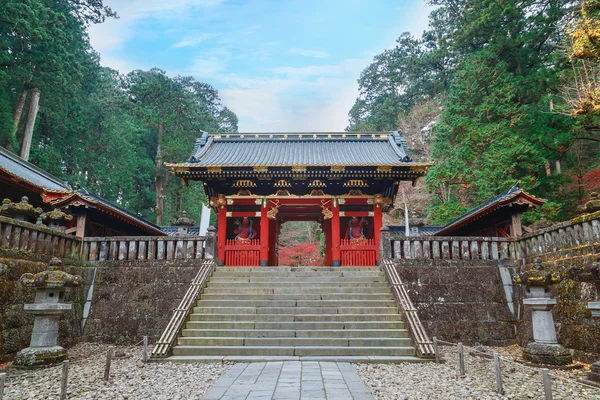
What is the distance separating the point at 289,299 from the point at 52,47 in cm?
1877

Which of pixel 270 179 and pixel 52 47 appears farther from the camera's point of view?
pixel 52 47

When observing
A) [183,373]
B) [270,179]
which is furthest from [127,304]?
[270,179]

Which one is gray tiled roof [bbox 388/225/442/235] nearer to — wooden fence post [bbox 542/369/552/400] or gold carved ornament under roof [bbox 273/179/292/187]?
gold carved ornament under roof [bbox 273/179/292/187]

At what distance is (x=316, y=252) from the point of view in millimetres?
28125

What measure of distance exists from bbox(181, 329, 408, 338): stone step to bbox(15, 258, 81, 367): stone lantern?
7.58ft

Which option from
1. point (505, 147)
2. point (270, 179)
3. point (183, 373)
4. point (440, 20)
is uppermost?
point (440, 20)

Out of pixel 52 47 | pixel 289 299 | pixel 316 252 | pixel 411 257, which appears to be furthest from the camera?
pixel 316 252

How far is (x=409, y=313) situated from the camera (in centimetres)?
789

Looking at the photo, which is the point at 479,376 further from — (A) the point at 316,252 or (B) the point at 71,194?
(A) the point at 316,252

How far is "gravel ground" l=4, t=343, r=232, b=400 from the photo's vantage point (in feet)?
16.6

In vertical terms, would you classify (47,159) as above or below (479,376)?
above

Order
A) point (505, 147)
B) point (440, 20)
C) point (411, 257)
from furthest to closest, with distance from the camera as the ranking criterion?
1. point (440, 20)
2. point (505, 147)
3. point (411, 257)

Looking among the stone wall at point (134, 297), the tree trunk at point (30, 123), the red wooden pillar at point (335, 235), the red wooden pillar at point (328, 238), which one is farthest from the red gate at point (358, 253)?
the tree trunk at point (30, 123)

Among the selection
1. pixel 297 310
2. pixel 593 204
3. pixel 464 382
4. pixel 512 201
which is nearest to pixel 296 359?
pixel 297 310
